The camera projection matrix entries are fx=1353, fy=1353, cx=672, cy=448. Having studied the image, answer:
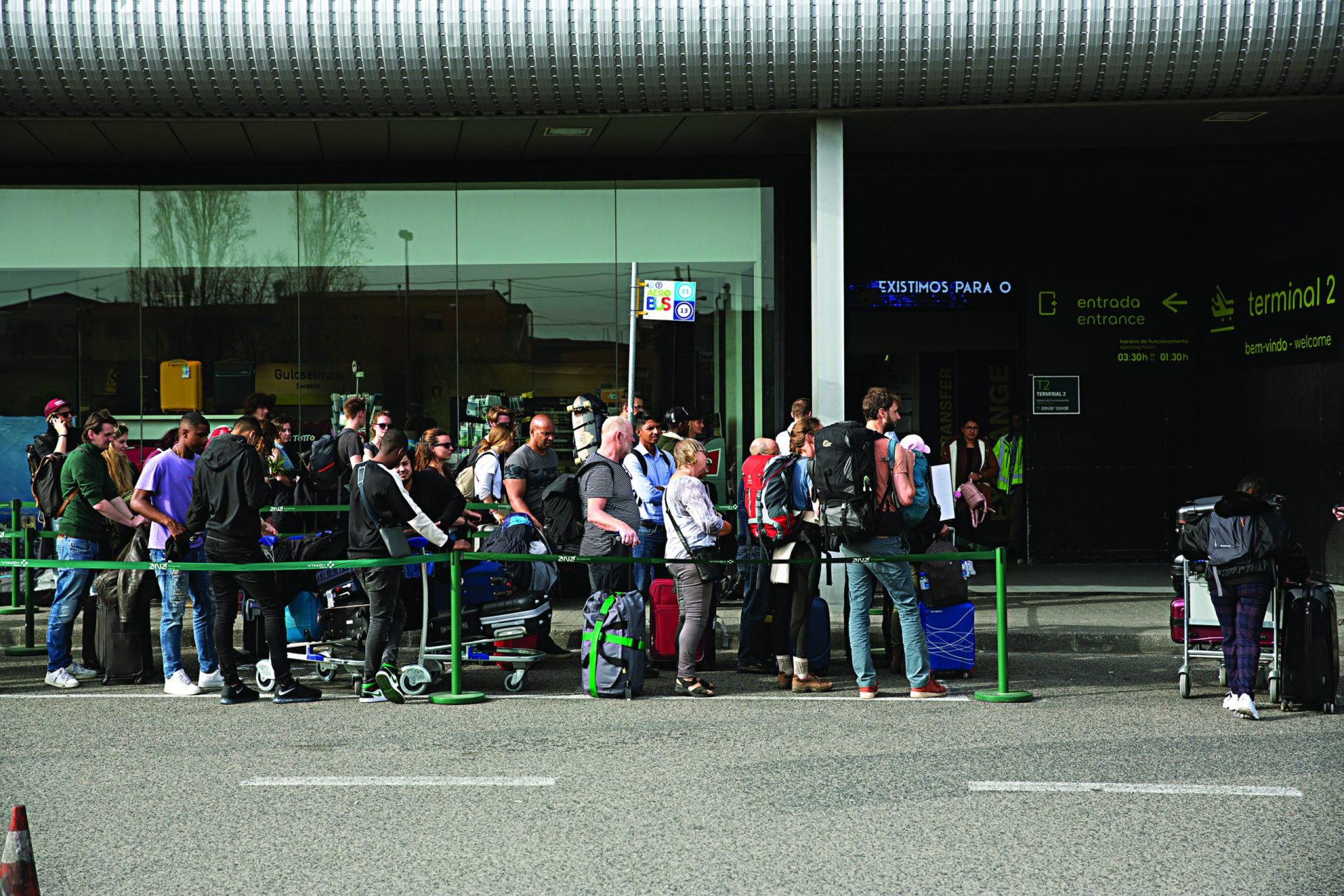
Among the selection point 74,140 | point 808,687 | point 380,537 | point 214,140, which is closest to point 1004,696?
point 808,687

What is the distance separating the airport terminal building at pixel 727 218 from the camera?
1192cm

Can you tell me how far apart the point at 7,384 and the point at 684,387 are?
289 inches

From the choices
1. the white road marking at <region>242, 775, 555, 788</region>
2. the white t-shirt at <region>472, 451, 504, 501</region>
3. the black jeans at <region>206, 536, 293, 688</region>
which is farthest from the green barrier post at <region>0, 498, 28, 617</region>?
the white road marking at <region>242, 775, 555, 788</region>

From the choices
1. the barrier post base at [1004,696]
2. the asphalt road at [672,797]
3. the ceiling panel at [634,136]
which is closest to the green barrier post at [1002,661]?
the barrier post base at [1004,696]

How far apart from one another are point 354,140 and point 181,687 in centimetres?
685

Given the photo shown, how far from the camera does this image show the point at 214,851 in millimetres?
5148

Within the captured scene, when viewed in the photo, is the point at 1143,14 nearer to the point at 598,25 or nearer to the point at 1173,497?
the point at 598,25

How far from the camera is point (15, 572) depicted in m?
11.0

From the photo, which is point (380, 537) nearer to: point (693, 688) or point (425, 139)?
point (693, 688)

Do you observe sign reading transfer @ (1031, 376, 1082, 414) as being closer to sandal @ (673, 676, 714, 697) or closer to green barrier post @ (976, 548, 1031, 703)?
green barrier post @ (976, 548, 1031, 703)

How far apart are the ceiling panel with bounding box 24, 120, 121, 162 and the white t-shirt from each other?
5234mm

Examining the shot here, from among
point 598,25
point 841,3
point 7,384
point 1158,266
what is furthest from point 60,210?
point 1158,266

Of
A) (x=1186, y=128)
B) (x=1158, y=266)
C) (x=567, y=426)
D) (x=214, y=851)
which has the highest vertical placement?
(x=1186, y=128)

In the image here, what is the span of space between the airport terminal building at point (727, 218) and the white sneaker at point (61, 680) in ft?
18.5
